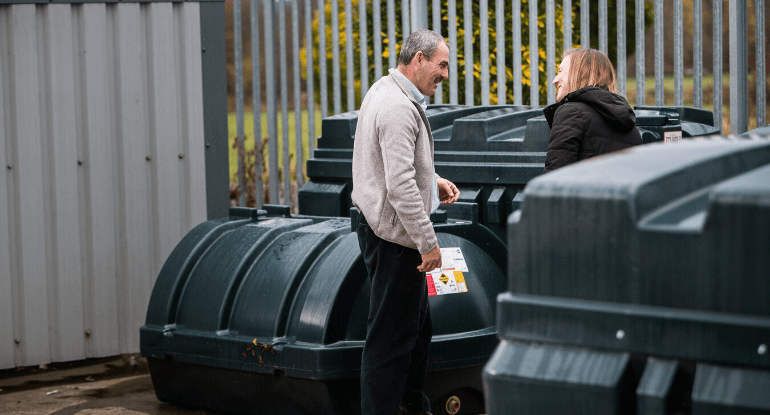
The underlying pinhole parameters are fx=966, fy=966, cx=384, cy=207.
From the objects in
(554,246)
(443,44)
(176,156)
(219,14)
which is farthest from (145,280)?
(554,246)

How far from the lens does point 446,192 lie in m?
3.97

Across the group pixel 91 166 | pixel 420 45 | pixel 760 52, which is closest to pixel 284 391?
pixel 420 45

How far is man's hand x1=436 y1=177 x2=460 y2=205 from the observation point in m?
3.94

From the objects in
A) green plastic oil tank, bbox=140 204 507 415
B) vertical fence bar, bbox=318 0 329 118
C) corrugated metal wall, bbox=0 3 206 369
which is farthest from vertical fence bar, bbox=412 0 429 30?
green plastic oil tank, bbox=140 204 507 415

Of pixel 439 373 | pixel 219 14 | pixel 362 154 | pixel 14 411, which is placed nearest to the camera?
pixel 362 154

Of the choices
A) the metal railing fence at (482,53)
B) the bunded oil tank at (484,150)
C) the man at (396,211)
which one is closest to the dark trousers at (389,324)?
the man at (396,211)

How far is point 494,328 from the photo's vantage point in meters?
4.02

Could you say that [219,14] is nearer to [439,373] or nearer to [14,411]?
[14,411]

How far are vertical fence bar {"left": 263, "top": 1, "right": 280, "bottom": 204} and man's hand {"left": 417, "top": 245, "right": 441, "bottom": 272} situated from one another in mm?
3498

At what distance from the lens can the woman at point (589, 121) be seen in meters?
3.85

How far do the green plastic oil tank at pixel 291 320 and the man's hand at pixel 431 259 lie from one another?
0.46 m

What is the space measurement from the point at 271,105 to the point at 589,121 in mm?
3547

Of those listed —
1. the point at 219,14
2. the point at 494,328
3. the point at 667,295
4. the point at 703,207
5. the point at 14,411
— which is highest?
the point at 219,14

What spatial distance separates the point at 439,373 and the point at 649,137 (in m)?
1.43
